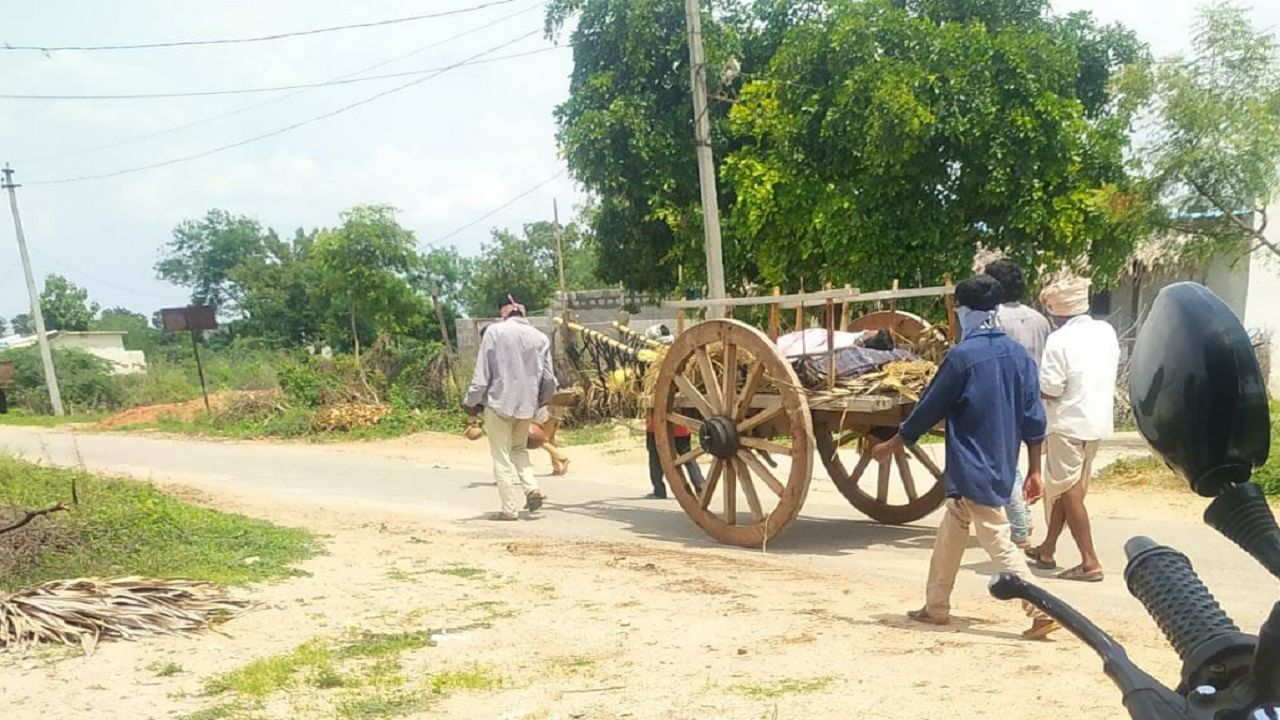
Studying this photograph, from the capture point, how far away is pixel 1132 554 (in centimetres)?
145

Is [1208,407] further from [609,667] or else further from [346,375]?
[346,375]

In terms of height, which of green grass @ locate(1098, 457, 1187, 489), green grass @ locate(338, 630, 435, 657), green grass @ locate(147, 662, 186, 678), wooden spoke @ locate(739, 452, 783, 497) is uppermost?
wooden spoke @ locate(739, 452, 783, 497)

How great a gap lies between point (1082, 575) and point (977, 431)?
1714mm

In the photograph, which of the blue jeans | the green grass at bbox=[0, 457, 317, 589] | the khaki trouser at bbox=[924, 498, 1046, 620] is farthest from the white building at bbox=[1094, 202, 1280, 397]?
the green grass at bbox=[0, 457, 317, 589]

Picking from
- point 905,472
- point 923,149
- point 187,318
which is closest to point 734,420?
point 905,472

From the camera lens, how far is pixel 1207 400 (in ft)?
3.98

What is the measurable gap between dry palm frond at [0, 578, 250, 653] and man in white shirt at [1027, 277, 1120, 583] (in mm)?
4630

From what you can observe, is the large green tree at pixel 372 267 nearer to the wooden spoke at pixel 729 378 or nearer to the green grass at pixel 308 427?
the green grass at pixel 308 427

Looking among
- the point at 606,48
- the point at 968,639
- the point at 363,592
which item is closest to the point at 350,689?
the point at 363,592

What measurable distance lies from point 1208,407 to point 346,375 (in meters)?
19.7

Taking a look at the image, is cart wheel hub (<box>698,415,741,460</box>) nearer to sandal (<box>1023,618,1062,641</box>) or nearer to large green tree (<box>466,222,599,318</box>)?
sandal (<box>1023,618,1062,641</box>)

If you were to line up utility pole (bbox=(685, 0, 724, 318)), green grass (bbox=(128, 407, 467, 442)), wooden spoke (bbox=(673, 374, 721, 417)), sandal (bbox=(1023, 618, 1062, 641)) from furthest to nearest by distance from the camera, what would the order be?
1. green grass (bbox=(128, 407, 467, 442))
2. utility pole (bbox=(685, 0, 724, 318))
3. wooden spoke (bbox=(673, 374, 721, 417))
4. sandal (bbox=(1023, 618, 1062, 641))

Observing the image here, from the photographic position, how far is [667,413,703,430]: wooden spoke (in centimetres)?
750

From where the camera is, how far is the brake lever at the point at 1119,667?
50.3 inches
